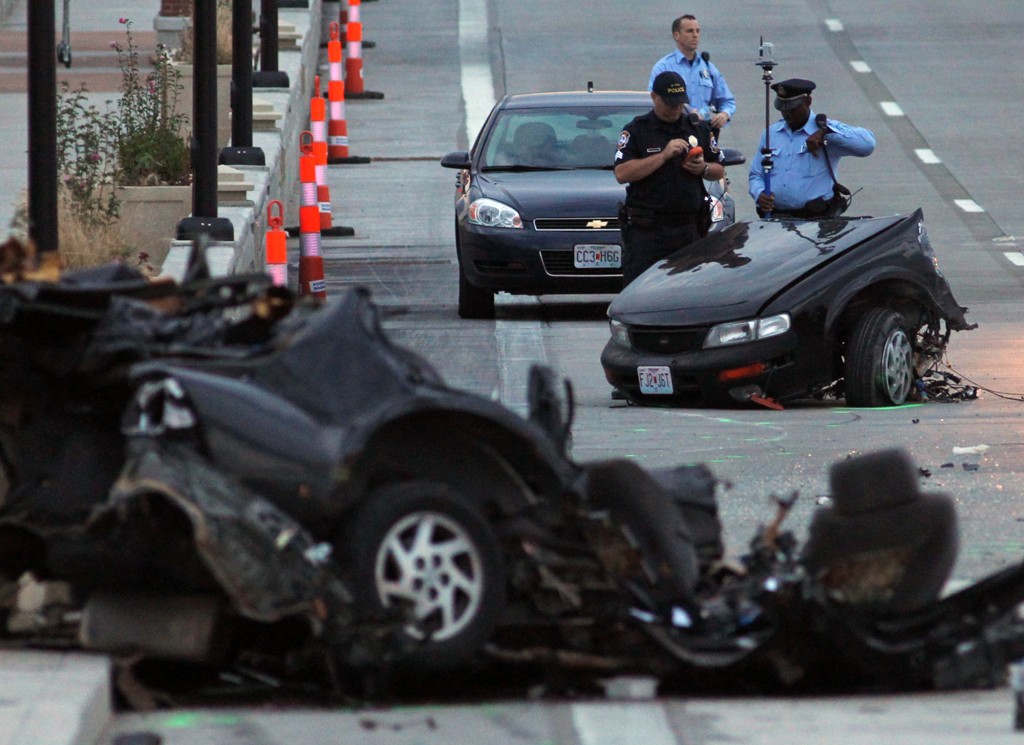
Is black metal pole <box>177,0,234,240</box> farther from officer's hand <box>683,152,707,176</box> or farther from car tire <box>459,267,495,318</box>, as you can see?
officer's hand <box>683,152,707,176</box>

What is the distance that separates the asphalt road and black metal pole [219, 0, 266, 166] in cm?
123

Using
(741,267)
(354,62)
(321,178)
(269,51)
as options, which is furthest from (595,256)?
(354,62)

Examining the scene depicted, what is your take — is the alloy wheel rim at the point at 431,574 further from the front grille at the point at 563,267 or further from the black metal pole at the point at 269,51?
the black metal pole at the point at 269,51

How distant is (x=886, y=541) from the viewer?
6.59 meters

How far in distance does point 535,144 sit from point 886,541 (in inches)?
428

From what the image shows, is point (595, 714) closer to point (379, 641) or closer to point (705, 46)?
point (379, 641)

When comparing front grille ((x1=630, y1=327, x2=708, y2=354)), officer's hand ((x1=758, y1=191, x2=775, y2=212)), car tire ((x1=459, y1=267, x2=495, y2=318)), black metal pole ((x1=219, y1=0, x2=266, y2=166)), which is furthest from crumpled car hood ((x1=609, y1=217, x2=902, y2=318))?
black metal pole ((x1=219, y1=0, x2=266, y2=166))

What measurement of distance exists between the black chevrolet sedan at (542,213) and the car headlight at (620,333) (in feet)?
10.1

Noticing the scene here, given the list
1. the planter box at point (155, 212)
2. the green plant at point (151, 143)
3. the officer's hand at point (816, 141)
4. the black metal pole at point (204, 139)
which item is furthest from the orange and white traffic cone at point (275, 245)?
the officer's hand at point (816, 141)

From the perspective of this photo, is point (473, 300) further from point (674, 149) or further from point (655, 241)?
point (674, 149)

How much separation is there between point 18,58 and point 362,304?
2160 centimetres

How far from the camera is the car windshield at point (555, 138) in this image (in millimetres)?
17000

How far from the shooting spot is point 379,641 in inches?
247

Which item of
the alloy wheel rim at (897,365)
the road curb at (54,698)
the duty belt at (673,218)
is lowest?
the alloy wheel rim at (897,365)
